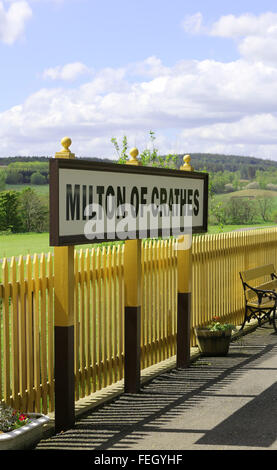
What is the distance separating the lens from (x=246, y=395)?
7781mm

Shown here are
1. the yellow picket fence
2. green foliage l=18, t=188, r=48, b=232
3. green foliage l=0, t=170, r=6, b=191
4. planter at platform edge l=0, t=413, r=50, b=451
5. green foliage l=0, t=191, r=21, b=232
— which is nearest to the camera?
planter at platform edge l=0, t=413, r=50, b=451

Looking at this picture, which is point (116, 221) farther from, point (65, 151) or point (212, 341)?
point (212, 341)

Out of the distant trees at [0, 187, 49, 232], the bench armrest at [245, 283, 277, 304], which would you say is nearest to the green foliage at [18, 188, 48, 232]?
the distant trees at [0, 187, 49, 232]

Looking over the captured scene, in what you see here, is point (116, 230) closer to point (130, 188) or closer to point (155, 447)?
point (130, 188)

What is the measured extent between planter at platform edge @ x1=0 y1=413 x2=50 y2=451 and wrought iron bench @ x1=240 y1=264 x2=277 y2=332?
Answer: 648cm

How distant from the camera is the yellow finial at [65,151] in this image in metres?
6.30

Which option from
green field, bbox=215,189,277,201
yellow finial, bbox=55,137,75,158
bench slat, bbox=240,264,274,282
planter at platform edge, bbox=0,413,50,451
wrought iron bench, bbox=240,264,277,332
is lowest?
planter at platform edge, bbox=0,413,50,451

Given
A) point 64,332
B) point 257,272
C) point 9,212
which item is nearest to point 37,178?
point 9,212

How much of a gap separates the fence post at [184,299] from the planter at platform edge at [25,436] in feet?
11.8

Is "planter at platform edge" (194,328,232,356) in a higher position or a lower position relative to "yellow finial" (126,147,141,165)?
lower

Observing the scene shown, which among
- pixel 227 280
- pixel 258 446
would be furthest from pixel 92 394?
pixel 227 280

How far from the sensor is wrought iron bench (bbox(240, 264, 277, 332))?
1207 centimetres

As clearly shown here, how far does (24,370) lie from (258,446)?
220 centimetres

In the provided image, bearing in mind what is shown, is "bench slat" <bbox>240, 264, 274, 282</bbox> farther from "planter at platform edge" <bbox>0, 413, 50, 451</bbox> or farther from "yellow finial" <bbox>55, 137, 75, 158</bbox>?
"planter at platform edge" <bbox>0, 413, 50, 451</bbox>
